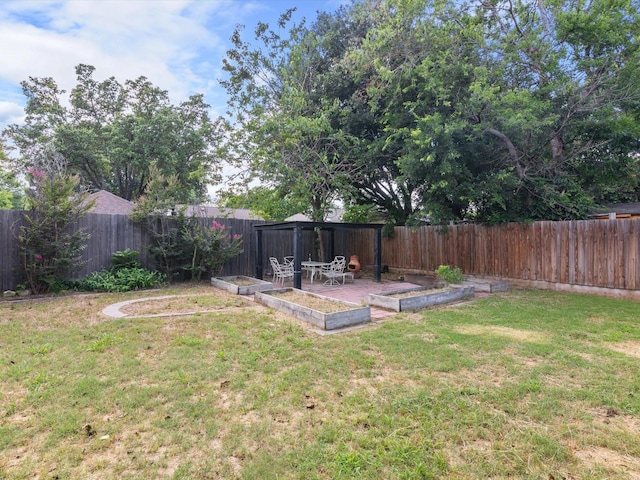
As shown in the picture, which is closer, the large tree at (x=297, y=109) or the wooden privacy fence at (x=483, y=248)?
the wooden privacy fence at (x=483, y=248)

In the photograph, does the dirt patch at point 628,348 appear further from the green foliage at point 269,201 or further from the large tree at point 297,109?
the green foliage at point 269,201

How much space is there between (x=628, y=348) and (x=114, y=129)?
2318 centimetres

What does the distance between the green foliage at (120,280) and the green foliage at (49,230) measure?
1.77ft

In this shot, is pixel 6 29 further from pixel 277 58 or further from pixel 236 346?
pixel 236 346

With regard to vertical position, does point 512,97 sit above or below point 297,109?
below

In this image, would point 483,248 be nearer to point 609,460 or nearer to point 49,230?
point 609,460

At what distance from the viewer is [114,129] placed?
19344mm

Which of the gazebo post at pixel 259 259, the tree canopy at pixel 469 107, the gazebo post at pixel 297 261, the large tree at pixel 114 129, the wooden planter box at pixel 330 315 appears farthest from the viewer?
the large tree at pixel 114 129

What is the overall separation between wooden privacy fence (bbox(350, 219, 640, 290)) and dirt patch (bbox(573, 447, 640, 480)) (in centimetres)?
687

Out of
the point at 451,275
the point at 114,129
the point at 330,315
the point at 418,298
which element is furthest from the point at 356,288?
the point at 114,129

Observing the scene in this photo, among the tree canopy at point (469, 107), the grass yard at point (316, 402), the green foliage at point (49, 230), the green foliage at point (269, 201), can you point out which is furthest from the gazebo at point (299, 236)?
the green foliage at point (49, 230)

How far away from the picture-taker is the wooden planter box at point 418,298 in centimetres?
627

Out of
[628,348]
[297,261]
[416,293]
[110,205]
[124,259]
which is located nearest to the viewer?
[628,348]

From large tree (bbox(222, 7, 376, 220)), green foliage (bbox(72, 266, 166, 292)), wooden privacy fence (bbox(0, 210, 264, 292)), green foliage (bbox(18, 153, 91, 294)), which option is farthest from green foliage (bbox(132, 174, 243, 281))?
large tree (bbox(222, 7, 376, 220))
